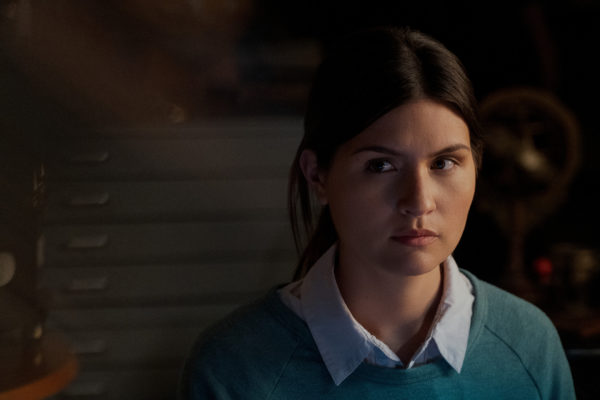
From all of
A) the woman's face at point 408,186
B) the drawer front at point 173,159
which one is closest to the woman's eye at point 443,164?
the woman's face at point 408,186

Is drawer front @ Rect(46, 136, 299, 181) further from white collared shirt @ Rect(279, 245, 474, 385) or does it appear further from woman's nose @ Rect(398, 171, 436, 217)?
woman's nose @ Rect(398, 171, 436, 217)

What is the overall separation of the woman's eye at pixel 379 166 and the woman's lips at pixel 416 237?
0.23 ft

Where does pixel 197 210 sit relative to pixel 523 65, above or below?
below

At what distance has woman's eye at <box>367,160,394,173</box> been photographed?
770mm

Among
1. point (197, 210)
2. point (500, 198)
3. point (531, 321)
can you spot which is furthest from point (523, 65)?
point (531, 321)

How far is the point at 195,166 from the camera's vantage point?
145cm

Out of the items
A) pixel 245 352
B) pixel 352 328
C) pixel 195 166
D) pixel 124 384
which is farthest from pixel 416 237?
pixel 124 384

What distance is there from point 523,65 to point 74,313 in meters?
1.20

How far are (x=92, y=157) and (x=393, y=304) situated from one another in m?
0.76

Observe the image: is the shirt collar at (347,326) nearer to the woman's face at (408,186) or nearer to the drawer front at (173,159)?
the woman's face at (408,186)

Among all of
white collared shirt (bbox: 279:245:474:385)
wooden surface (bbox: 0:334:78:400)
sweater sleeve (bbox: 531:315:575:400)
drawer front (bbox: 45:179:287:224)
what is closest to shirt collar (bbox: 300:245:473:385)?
white collared shirt (bbox: 279:245:474:385)

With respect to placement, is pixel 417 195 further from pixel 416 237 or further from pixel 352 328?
pixel 352 328

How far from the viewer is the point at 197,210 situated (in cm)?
146

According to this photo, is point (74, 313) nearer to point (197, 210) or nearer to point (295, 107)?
point (197, 210)
